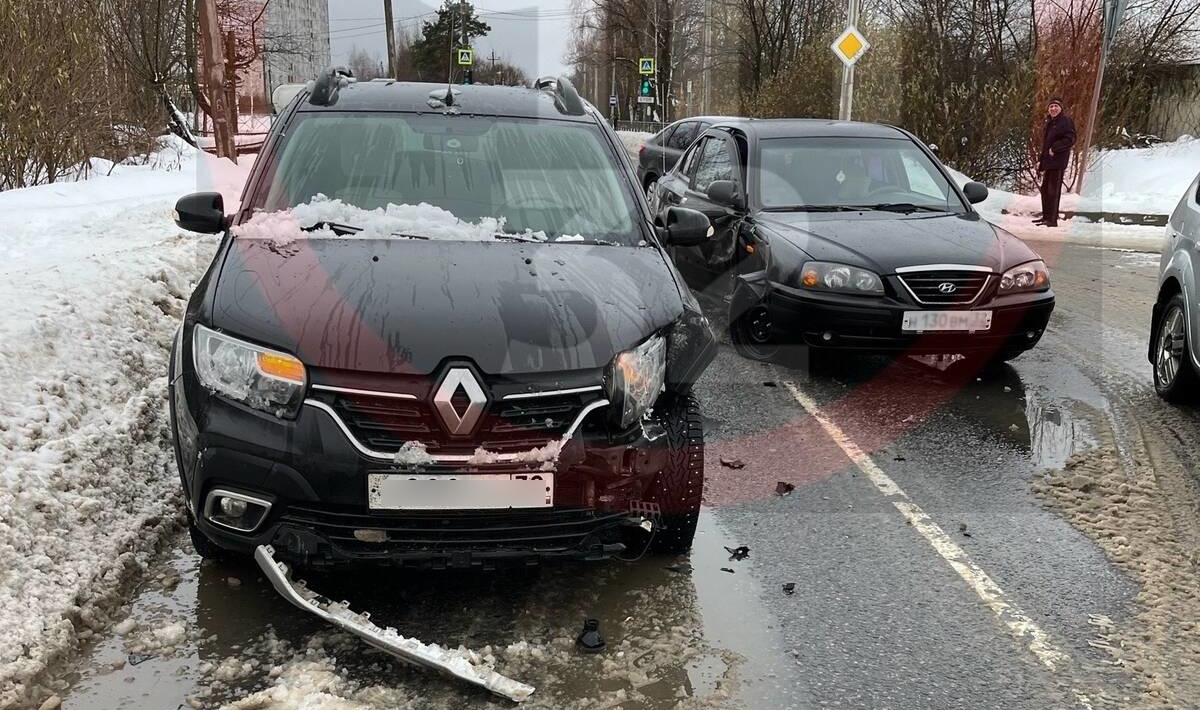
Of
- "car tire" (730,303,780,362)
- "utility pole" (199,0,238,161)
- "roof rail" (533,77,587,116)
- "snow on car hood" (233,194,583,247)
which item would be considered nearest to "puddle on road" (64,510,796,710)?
"snow on car hood" (233,194,583,247)

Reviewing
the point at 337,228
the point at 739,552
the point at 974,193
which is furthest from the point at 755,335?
the point at 337,228

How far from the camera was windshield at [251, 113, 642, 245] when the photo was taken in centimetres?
405

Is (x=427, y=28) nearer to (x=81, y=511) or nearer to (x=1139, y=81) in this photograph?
(x=1139, y=81)

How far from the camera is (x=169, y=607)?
336 centimetres

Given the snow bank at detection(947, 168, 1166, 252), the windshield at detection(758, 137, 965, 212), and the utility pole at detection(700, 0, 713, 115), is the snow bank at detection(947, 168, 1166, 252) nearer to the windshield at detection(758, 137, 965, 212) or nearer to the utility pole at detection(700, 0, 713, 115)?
the windshield at detection(758, 137, 965, 212)

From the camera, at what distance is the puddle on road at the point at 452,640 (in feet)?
9.45

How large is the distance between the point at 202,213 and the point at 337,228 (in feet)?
2.20

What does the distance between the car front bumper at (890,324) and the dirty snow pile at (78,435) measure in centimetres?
373

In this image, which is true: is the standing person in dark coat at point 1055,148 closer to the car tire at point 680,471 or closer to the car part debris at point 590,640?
the car tire at point 680,471

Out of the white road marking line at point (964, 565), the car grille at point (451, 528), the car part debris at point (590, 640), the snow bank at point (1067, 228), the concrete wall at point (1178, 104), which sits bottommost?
the white road marking line at point (964, 565)

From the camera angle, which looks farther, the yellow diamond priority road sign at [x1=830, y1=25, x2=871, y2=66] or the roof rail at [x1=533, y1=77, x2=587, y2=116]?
the yellow diamond priority road sign at [x1=830, y1=25, x2=871, y2=66]

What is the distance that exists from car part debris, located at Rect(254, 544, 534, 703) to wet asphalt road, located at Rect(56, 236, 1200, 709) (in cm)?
5

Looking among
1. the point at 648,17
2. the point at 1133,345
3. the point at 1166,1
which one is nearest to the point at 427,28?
the point at 648,17

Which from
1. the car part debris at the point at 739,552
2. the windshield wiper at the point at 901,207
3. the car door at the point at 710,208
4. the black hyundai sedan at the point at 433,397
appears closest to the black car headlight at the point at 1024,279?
the windshield wiper at the point at 901,207
